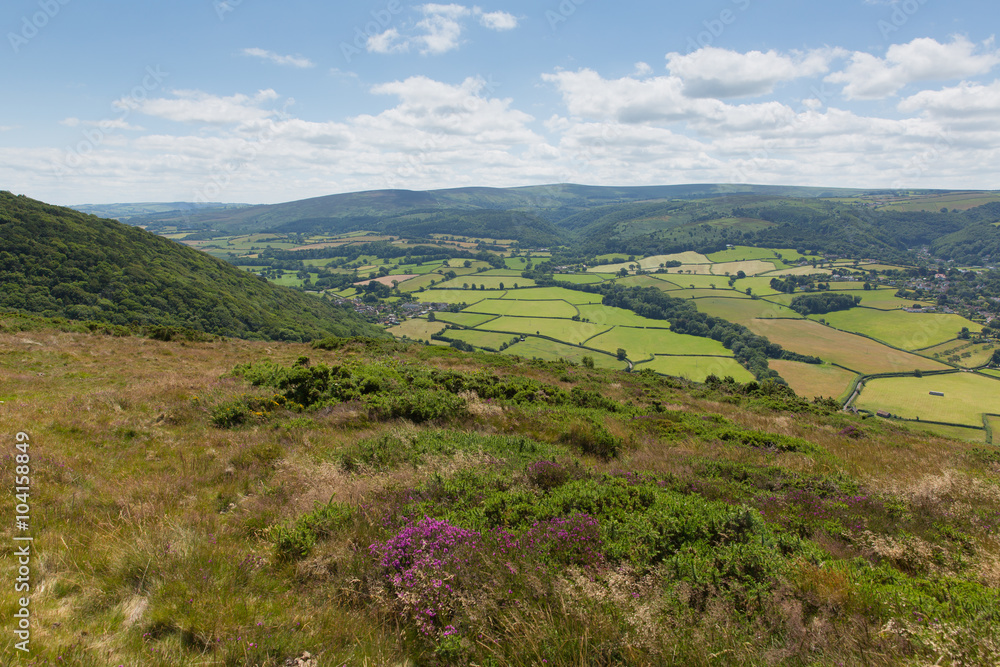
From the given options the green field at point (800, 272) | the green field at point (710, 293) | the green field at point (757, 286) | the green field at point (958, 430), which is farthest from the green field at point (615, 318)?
the green field at point (800, 272)

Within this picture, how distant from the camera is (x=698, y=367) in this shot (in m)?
61.3

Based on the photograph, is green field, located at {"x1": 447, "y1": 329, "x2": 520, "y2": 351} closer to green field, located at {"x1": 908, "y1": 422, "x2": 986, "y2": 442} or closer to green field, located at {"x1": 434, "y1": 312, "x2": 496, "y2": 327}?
green field, located at {"x1": 434, "y1": 312, "x2": 496, "y2": 327}

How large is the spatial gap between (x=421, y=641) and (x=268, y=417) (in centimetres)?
898

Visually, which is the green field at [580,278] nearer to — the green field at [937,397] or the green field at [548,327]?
the green field at [548,327]

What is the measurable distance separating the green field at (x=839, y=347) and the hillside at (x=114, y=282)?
81232 mm

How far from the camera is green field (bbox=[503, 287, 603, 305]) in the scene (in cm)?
11288

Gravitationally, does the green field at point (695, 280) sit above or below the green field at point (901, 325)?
above

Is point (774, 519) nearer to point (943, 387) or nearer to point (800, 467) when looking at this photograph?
point (800, 467)

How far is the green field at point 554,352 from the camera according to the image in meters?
63.5

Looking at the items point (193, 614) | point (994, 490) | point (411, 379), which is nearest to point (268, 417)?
point (411, 379)

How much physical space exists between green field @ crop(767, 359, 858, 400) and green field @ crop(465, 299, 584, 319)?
42565mm

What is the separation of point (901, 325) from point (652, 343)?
56.3 m

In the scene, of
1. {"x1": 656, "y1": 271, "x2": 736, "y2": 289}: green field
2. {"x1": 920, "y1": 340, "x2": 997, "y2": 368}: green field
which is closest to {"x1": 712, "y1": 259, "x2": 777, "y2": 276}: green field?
{"x1": 656, "y1": 271, "x2": 736, "y2": 289}: green field

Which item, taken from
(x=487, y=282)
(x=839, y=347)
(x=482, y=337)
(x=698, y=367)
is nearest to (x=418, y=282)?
(x=487, y=282)
